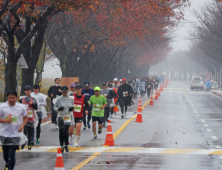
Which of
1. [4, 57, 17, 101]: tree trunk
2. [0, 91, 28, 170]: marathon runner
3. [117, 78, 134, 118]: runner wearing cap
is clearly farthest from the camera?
[117, 78, 134, 118]: runner wearing cap

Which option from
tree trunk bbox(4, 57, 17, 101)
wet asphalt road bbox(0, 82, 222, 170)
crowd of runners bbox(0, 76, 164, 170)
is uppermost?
tree trunk bbox(4, 57, 17, 101)

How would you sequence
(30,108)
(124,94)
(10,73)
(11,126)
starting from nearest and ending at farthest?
1. (11,126)
2. (30,108)
3. (10,73)
4. (124,94)

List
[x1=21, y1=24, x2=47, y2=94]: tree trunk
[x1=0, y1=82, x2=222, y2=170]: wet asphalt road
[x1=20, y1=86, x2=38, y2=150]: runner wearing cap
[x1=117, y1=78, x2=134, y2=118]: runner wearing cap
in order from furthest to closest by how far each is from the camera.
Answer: [x1=117, y1=78, x2=134, y2=118]: runner wearing cap < [x1=21, y1=24, x2=47, y2=94]: tree trunk < [x1=20, y1=86, x2=38, y2=150]: runner wearing cap < [x1=0, y1=82, x2=222, y2=170]: wet asphalt road

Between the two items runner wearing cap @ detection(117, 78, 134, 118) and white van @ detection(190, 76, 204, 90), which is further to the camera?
white van @ detection(190, 76, 204, 90)

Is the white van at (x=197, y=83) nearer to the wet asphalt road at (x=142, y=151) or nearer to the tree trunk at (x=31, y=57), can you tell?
the tree trunk at (x=31, y=57)

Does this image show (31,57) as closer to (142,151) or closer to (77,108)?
(77,108)

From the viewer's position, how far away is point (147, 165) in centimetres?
909

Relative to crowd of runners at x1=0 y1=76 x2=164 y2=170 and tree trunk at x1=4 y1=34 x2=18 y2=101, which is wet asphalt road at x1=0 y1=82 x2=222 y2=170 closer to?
crowd of runners at x1=0 y1=76 x2=164 y2=170

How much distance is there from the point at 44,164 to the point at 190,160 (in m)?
3.24

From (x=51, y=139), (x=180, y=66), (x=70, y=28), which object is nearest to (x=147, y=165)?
(x=51, y=139)

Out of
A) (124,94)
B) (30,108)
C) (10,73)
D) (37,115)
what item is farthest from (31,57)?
(30,108)

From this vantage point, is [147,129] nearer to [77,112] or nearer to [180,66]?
[77,112]

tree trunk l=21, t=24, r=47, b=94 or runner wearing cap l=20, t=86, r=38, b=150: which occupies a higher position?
tree trunk l=21, t=24, r=47, b=94

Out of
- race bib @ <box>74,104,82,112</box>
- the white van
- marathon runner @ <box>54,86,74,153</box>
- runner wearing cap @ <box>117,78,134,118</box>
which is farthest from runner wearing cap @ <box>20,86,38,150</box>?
the white van
